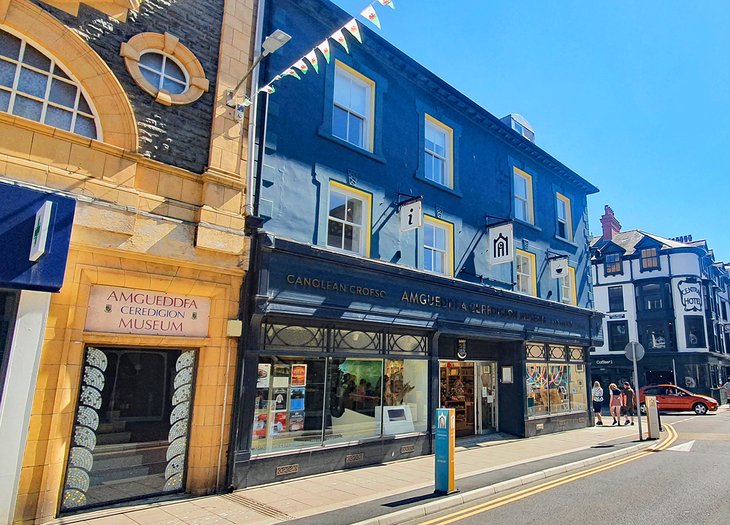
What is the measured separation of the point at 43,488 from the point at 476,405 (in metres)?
12.0

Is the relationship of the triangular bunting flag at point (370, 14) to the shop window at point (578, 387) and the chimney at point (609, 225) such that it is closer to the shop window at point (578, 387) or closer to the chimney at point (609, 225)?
the shop window at point (578, 387)

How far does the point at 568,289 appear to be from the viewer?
19.0 m

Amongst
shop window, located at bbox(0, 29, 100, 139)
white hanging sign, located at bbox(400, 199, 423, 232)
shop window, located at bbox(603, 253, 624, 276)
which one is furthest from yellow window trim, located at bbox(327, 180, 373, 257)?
shop window, located at bbox(603, 253, 624, 276)

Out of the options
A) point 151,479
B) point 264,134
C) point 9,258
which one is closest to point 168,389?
point 151,479

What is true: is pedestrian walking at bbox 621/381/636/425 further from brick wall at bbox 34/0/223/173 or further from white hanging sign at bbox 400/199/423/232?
brick wall at bbox 34/0/223/173

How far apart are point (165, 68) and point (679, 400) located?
30.6 m

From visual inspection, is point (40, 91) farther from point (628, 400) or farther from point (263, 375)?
point (628, 400)

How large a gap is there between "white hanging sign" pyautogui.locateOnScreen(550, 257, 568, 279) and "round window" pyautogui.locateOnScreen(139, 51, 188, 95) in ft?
46.4

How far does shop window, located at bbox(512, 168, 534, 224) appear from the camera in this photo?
672 inches

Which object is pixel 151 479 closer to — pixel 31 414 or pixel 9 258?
pixel 31 414

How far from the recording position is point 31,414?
6367mm

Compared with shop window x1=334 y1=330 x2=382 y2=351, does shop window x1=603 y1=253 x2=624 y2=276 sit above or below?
above

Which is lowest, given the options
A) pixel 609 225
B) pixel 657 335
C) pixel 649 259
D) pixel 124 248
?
pixel 124 248

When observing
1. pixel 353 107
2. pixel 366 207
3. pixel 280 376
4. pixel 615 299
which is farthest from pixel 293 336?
pixel 615 299
